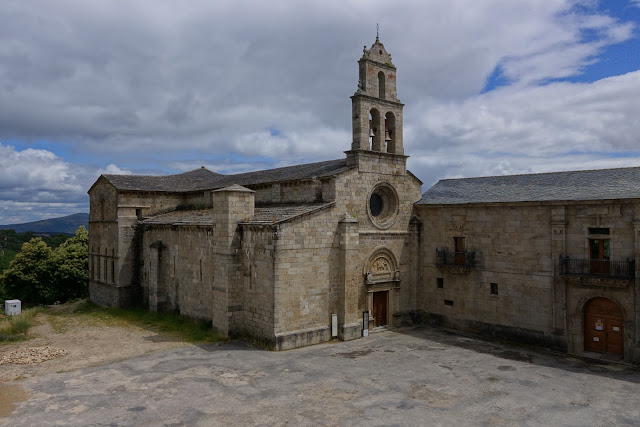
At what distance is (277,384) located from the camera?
15.4 m

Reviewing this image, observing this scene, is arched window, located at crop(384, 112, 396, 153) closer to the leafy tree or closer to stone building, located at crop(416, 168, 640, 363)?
stone building, located at crop(416, 168, 640, 363)

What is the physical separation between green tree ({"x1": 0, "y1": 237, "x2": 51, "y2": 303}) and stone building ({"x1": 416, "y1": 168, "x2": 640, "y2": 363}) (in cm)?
3066

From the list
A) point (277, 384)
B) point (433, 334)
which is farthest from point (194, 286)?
point (433, 334)

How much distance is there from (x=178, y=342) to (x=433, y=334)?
12058mm

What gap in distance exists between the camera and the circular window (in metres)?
23.4

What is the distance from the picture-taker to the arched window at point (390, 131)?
23.7m

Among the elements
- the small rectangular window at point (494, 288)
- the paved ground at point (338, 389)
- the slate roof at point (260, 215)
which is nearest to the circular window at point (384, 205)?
Answer: the slate roof at point (260, 215)

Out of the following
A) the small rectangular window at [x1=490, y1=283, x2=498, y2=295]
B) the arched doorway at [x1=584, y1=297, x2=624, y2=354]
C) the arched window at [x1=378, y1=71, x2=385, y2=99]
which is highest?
the arched window at [x1=378, y1=71, x2=385, y2=99]

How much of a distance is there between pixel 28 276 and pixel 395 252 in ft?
99.8

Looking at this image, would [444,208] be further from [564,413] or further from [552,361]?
[564,413]

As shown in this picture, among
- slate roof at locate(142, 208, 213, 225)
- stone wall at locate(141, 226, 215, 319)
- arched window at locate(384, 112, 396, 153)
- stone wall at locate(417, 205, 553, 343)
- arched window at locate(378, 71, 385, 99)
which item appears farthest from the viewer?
slate roof at locate(142, 208, 213, 225)

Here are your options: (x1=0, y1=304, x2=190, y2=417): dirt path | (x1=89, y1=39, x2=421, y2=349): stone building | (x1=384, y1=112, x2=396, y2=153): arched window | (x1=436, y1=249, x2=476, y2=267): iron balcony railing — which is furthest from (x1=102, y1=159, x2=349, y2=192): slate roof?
(x1=0, y1=304, x2=190, y2=417): dirt path

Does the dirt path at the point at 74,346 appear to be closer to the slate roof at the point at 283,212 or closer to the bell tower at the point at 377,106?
the slate roof at the point at 283,212

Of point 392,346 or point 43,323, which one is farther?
point 43,323
